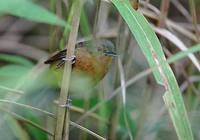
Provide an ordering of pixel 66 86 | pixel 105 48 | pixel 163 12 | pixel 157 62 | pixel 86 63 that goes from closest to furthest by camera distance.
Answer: pixel 157 62 < pixel 66 86 < pixel 86 63 < pixel 105 48 < pixel 163 12

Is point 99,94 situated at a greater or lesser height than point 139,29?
lesser

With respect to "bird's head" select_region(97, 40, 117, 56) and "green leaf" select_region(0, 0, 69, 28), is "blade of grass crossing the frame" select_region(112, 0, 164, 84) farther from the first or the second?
"bird's head" select_region(97, 40, 117, 56)

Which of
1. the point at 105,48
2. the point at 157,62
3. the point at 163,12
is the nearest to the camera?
the point at 157,62

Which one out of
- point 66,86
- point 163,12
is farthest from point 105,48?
point 66,86

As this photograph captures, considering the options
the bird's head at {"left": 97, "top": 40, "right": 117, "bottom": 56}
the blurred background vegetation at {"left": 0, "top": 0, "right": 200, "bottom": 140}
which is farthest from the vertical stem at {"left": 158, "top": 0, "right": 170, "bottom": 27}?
the bird's head at {"left": 97, "top": 40, "right": 117, "bottom": 56}

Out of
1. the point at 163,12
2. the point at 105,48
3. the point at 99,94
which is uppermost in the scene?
the point at 163,12

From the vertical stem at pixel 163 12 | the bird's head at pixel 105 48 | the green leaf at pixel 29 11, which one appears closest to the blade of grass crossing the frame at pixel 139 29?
the green leaf at pixel 29 11

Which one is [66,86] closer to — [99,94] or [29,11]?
[29,11]
